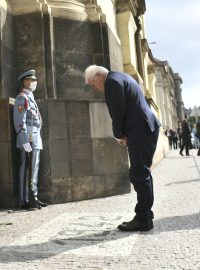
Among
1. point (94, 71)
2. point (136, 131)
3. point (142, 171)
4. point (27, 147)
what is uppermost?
point (94, 71)

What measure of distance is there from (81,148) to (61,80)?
1489 mm

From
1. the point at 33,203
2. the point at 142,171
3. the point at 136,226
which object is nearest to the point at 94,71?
the point at 142,171

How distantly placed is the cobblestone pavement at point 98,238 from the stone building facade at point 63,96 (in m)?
0.52

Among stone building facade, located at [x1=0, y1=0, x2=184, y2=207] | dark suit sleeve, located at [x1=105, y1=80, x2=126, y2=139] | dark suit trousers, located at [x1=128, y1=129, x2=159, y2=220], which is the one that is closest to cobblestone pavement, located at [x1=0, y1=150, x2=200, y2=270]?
dark suit trousers, located at [x1=128, y1=129, x2=159, y2=220]

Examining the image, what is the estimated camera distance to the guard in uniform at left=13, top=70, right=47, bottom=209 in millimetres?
6039

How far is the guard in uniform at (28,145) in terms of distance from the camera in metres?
6.04

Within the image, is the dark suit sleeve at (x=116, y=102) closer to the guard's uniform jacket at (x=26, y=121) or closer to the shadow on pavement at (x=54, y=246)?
the shadow on pavement at (x=54, y=246)

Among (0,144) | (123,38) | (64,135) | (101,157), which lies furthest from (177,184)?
(123,38)

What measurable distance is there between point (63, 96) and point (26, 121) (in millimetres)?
1618

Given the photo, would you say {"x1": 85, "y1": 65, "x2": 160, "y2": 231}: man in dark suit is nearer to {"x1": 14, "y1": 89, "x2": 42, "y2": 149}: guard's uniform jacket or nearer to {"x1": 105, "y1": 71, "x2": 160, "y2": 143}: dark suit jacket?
{"x1": 105, "y1": 71, "x2": 160, "y2": 143}: dark suit jacket

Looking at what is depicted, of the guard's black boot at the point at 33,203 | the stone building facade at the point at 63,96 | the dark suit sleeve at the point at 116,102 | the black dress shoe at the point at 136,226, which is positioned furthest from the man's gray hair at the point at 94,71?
the guard's black boot at the point at 33,203

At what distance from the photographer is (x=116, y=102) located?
436 centimetres

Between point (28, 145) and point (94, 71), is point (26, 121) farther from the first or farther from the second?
point (94, 71)

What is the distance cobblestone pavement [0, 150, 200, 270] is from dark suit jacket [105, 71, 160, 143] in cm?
104
